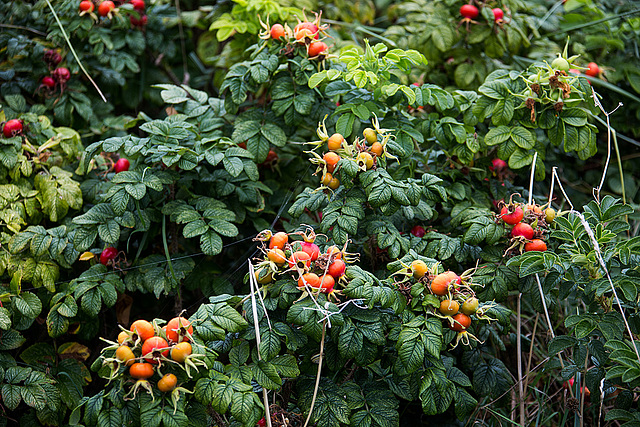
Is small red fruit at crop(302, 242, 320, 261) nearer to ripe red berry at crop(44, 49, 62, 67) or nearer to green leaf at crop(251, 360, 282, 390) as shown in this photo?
green leaf at crop(251, 360, 282, 390)

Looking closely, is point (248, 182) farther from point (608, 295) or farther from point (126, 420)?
point (608, 295)

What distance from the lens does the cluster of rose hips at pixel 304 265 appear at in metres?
1.13

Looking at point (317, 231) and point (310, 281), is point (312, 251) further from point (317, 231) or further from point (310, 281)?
point (317, 231)

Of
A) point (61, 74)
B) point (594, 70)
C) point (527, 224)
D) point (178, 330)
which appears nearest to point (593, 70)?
point (594, 70)

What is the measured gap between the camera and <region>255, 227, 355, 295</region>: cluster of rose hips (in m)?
1.13

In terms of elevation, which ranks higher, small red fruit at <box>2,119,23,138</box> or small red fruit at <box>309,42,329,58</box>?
small red fruit at <box>309,42,329,58</box>

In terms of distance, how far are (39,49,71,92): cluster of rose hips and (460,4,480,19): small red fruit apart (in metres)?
1.51

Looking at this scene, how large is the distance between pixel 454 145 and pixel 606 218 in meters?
0.48

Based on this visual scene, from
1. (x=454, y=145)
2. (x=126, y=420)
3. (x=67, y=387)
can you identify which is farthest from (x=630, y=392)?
(x=67, y=387)

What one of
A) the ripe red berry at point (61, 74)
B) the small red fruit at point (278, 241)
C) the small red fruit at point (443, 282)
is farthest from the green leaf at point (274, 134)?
the ripe red berry at point (61, 74)

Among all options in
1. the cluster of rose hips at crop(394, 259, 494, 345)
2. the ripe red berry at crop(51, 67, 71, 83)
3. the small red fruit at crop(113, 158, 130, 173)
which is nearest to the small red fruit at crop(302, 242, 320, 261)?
the cluster of rose hips at crop(394, 259, 494, 345)

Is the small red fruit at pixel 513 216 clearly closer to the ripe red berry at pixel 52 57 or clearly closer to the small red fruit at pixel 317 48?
the small red fruit at pixel 317 48

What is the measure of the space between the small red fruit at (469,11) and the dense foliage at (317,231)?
0.04 ft

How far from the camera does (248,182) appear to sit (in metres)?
1.68
